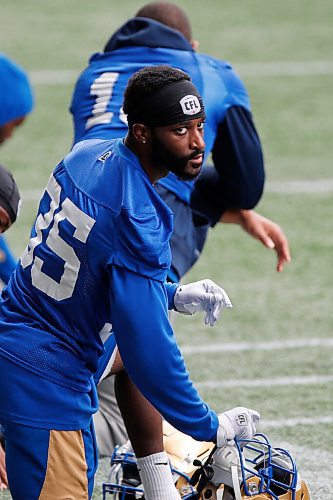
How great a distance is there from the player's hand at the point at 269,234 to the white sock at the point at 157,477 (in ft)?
5.46

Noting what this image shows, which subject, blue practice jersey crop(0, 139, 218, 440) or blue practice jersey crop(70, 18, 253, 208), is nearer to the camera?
blue practice jersey crop(0, 139, 218, 440)

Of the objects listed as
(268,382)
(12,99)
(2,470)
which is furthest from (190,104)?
(268,382)

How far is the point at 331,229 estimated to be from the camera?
7648 mm

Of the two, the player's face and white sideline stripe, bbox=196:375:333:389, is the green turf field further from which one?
the player's face

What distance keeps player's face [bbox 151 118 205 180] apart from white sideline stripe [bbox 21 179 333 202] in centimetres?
491

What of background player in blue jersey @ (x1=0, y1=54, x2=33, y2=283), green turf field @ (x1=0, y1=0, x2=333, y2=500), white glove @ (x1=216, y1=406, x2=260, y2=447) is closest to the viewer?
white glove @ (x1=216, y1=406, x2=260, y2=447)

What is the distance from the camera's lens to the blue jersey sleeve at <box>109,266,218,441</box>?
3188 millimetres

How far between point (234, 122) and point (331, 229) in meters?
2.72

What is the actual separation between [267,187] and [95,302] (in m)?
5.23

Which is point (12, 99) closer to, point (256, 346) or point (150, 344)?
point (150, 344)

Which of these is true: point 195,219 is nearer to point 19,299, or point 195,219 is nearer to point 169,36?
point 169,36

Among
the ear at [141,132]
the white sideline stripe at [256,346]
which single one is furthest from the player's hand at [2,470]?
the white sideline stripe at [256,346]

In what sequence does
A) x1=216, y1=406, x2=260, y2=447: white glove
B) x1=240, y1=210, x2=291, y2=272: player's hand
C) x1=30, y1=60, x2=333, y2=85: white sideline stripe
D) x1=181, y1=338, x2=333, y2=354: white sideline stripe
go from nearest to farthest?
1. x1=216, y1=406, x2=260, y2=447: white glove
2. x1=240, y1=210, x2=291, y2=272: player's hand
3. x1=181, y1=338, x2=333, y2=354: white sideline stripe
4. x1=30, y1=60, x2=333, y2=85: white sideline stripe

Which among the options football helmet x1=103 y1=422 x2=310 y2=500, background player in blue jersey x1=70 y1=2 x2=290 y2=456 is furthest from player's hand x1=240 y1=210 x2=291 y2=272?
football helmet x1=103 y1=422 x2=310 y2=500
